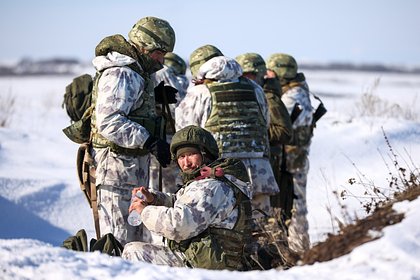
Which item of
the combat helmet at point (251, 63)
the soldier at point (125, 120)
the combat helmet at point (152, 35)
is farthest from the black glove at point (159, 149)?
the combat helmet at point (251, 63)

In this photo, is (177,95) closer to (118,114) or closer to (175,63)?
(175,63)

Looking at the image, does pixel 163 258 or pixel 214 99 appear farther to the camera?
pixel 214 99

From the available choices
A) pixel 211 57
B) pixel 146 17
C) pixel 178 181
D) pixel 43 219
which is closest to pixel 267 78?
pixel 211 57

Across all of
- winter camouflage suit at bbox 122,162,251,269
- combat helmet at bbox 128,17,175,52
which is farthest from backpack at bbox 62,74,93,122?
winter camouflage suit at bbox 122,162,251,269

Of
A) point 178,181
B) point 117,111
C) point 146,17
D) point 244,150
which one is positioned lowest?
point 178,181

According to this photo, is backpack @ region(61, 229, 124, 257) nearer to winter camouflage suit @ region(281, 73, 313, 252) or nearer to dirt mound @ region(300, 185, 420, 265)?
dirt mound @ region(300, 185, 420, 265)

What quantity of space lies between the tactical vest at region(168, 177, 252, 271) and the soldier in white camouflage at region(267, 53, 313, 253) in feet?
11.6

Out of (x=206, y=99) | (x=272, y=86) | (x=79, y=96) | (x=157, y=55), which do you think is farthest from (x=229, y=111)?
(x=79, y=96)

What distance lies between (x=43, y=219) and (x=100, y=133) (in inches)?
137

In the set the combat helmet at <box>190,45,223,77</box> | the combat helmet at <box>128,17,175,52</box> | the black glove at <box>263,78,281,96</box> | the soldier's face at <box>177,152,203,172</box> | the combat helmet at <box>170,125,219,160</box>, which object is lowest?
the black glove at <box>263,78,281,96</box>

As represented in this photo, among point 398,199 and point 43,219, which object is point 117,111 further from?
point 43,219

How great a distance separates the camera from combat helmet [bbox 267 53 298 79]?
9211 mm

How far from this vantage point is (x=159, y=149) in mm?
6449

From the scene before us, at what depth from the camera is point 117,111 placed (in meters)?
6.42
